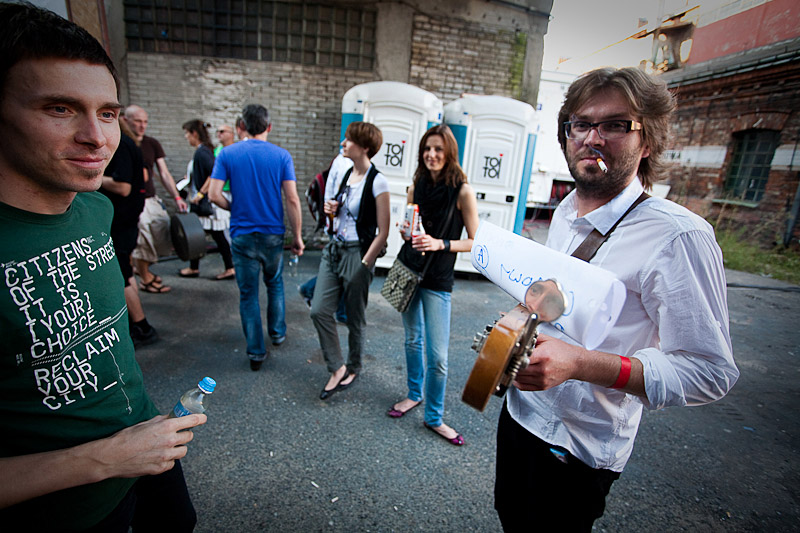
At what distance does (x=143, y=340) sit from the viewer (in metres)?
3.52

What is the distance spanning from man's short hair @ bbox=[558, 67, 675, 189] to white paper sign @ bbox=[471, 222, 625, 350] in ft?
1.76

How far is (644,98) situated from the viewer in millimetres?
1112

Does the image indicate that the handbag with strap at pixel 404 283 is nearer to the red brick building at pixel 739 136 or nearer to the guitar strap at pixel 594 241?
the guitar strap at pixel 594 241

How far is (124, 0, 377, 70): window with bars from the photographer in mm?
6492

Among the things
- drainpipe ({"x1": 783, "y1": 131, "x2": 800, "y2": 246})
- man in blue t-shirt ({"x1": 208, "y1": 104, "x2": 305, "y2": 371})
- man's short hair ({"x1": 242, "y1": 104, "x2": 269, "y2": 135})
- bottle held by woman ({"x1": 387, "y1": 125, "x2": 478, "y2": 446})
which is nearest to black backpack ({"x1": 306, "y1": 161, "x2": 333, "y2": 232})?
man in blue t-shirt ({"x1": 208, "y1": 104, "x2": 305, "y2": 371})

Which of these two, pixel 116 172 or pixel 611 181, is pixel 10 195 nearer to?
pixel 611 181

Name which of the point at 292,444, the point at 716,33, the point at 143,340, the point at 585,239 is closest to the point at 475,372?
the point at 585,239

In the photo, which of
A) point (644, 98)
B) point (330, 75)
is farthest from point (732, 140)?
point (644, 98)

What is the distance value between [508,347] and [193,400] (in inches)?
33.3

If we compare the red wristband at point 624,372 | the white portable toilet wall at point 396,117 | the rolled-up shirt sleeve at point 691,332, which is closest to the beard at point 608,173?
the rolled-up shirt sleeve at point 691,332

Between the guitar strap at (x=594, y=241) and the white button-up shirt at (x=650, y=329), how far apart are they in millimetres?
15

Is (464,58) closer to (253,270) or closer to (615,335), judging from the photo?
(253,270)

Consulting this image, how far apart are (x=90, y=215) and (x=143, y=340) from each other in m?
3.00

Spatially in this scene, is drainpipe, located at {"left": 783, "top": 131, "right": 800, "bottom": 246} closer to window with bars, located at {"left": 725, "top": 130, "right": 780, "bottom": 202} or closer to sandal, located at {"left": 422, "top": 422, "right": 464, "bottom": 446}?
window with bars, located at {"left": 725, "top": 130, "right": 780, "bottom": 202}
